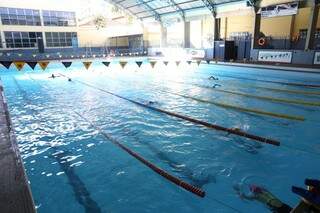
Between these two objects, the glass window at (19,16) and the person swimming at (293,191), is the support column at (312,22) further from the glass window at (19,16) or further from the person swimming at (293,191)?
the glass window at (19,16)

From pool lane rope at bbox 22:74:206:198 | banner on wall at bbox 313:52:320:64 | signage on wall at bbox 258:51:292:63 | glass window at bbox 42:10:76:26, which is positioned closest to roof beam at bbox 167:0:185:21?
signage on wall at bbox 258:51:292:63

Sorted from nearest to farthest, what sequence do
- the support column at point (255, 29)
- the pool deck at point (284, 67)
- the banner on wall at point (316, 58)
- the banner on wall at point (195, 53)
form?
1. the pool deck at point (284, 67)
2. the banner on wall at point (316, 58)
3. the support column at point (255, 29)
4. the banner on wall at point (195, 53)

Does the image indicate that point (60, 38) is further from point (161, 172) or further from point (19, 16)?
point (161, 172)

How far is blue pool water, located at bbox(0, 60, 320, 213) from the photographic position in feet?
11.2

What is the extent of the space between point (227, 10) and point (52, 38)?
865 inches

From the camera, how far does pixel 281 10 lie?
1645 centimetres

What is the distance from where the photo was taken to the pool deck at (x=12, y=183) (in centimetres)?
200

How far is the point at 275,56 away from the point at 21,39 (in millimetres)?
27525

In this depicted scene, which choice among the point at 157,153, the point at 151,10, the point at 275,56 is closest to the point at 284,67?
the point at 275,56

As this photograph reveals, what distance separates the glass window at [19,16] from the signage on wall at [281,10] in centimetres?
2580

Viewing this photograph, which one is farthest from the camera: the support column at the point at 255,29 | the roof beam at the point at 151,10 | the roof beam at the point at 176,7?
the roof beam at the point at 151,10

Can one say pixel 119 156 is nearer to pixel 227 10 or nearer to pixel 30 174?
pixel 30 174

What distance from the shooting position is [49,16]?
3125cm

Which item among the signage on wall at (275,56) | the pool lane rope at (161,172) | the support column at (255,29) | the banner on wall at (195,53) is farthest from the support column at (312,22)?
the pool lane rope at (161,172)
